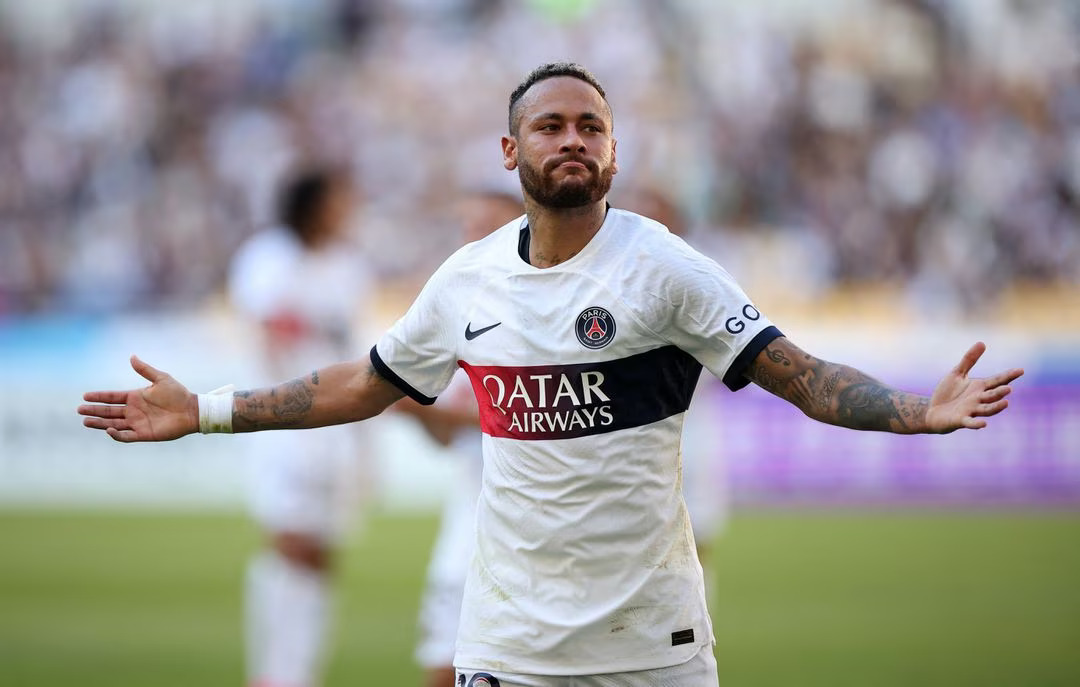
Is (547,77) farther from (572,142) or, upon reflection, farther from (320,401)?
(320,401)

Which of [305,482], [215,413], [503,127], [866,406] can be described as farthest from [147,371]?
[503,127]

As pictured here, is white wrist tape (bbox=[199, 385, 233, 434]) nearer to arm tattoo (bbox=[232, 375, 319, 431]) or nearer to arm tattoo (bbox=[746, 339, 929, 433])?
arm tattoo (bbox=[232, 375, 319, 431])

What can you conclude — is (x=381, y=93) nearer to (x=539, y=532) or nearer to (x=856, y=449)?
(x=856, y=449)

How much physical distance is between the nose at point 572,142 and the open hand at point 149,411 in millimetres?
1398

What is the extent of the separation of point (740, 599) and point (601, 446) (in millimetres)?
8232

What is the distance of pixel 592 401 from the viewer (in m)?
3.92

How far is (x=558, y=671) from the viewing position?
3.91 m

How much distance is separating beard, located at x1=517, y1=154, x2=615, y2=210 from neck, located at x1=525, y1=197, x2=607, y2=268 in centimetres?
4

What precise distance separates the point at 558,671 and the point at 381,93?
18729 millimetres

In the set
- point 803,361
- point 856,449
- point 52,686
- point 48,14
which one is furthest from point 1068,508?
point 48,14

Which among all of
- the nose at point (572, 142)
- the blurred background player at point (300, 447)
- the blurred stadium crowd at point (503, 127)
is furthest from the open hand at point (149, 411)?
the blurred stadium crowd at point (503, 127)

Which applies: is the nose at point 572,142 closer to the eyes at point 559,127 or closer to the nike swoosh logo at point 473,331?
the eyes at point 559,127

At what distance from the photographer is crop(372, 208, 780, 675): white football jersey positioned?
12.8 feet

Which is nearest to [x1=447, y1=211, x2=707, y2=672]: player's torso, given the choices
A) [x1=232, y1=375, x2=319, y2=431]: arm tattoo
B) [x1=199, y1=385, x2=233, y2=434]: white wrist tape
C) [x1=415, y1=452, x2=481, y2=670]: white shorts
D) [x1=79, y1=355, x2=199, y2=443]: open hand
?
[x1=232, y1=375, x2=319, y2=431]: arm tattoo
